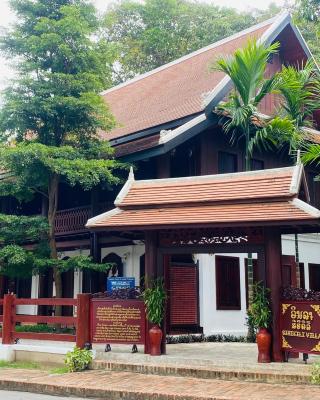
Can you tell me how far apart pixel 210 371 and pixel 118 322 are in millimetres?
2272

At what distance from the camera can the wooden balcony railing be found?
17.0 m

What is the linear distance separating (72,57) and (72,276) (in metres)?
8.02

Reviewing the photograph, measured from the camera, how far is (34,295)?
20.5m

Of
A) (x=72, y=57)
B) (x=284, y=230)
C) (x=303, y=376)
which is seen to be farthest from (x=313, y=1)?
(x=303, y=376)

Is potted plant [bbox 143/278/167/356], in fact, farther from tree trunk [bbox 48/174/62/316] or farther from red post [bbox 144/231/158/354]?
tree trunk [bbox 48/174/62/316]

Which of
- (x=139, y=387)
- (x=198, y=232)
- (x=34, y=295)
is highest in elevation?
(x=198, y=232)

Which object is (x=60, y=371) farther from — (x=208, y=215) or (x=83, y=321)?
(x=208, y=215)

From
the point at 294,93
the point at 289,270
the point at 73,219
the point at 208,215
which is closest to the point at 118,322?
the point at 208,215

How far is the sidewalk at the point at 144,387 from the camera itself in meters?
7.94

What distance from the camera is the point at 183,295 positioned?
14.7 metres

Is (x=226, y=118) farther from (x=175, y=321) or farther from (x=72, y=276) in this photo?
(x=72, y=276)

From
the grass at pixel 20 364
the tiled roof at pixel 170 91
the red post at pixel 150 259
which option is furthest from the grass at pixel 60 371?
the tiled roof at pixel 170 91

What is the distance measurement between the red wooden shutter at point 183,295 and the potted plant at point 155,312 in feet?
13.0

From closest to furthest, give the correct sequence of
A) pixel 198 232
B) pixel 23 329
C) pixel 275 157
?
pixel 198 232 < pixel 23 329 < pixel 275 157
